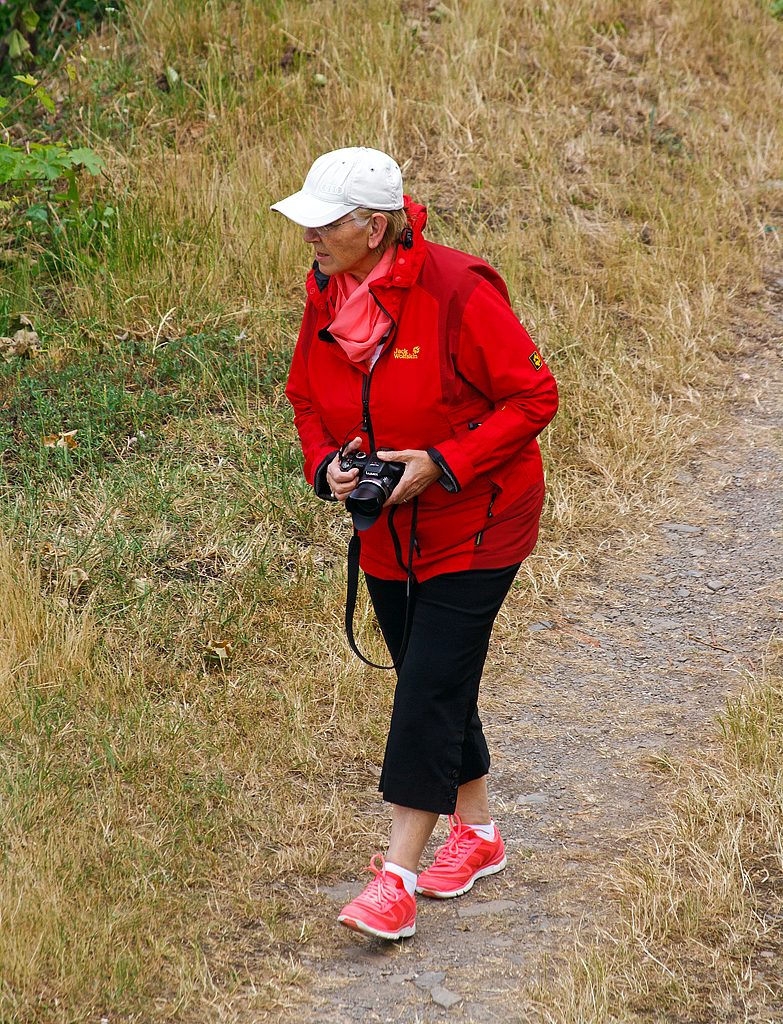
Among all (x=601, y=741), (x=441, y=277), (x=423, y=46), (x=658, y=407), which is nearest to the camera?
(x=441, y=277)

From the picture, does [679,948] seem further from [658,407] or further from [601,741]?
[658,407]

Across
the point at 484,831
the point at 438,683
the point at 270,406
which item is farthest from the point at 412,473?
the point at 270,406

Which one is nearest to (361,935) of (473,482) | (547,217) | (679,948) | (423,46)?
(679,948)

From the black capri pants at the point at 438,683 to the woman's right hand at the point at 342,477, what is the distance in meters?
0.35

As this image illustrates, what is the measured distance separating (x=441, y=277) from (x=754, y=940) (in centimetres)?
194

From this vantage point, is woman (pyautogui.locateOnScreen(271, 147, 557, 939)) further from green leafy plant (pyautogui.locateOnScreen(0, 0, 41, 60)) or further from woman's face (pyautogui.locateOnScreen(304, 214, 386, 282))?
green leafy plant (pyautogui.locateOnScreen(0, 0, 41, 60))

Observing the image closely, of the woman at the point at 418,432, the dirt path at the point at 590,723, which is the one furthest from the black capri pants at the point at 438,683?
the dirt path at the point at 590,723

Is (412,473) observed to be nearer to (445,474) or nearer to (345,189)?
(445,474)

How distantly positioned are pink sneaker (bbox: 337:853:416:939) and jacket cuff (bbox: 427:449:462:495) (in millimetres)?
1118

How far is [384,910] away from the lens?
2812 millimetres

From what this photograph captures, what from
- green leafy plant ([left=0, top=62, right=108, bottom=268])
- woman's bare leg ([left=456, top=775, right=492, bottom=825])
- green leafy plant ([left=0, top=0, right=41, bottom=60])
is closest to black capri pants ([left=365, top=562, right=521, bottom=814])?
woman's bare leg ([left=456, top=775, right=492, bottom=825])

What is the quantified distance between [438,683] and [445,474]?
0.56 meters

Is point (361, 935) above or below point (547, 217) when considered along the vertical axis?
below

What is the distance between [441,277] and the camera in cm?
261
